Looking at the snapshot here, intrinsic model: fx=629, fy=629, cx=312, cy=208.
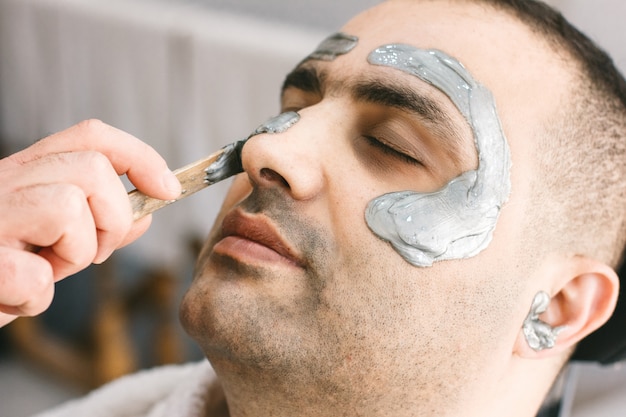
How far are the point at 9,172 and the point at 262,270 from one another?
0.30 metres

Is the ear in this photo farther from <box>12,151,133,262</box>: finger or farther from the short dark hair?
<box>12,151,133,262</box>: finger

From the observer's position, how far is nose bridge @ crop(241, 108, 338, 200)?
777 millimetres

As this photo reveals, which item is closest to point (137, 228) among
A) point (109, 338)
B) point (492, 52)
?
point (492, 52)

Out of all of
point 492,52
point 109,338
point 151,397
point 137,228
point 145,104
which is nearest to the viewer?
point 137,228

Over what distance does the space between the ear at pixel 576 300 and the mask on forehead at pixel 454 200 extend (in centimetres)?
16

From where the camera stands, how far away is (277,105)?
64.6 inches

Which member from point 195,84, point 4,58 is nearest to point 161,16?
point 195,84

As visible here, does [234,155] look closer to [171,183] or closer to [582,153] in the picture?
[171,183]

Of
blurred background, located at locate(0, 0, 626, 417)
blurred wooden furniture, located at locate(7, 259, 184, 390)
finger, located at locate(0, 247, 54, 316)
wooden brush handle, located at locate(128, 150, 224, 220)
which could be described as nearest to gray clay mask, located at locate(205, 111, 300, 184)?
wooden brush handle, located at locate(128, 150, 224, 220)

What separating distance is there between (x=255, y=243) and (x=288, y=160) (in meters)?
0.11

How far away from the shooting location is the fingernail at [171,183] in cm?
70

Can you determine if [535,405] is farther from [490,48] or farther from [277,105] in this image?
[277,105]

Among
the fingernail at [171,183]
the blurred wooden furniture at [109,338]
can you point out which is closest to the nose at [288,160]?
the fingernail at [171,183]

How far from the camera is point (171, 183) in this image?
707 mm
